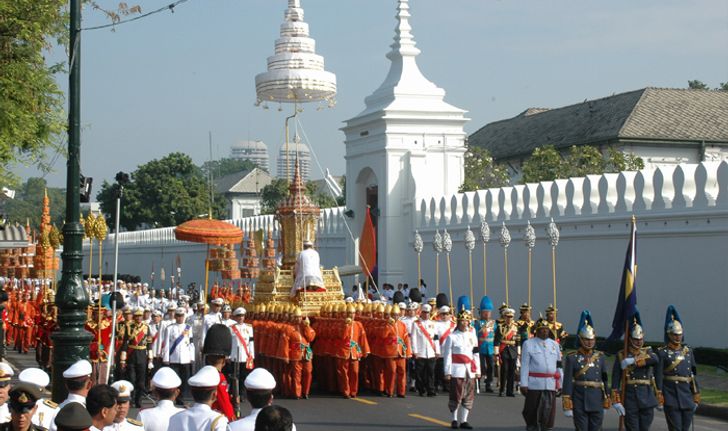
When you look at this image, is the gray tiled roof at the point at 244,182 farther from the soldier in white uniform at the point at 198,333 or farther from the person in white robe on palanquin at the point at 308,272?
the soldier in white uniform at the point at 198,333

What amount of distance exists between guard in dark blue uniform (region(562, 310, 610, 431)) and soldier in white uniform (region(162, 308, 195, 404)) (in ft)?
23.2

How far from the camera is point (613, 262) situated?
22.9 metres

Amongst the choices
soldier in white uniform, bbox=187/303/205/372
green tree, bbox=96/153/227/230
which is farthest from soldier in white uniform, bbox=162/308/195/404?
green tree, bbox=96/153/227/230

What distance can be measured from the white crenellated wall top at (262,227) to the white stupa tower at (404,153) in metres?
3.25

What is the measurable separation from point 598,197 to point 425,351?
316 inches

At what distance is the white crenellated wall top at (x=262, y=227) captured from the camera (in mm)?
37312

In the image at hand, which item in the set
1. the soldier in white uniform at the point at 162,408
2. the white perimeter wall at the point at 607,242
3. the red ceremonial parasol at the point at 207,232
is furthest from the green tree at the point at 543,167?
the soldier in white uniform at the point at 162,408

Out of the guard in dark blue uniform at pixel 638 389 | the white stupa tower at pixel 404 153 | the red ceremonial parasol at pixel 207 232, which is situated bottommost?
the guard in dark blue uniform at pixel 638 389

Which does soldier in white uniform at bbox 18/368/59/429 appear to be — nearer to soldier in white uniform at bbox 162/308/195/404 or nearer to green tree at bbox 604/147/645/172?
soldier in white uniform at bbox 162/308/195/404

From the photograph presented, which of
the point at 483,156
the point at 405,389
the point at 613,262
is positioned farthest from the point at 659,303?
the point at 483,156

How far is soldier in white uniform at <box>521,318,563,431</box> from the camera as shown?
12.3 metres

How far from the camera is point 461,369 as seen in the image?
1390cm

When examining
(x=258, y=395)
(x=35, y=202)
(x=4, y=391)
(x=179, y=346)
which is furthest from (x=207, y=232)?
(x=35, y=202)

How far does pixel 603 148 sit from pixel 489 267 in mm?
23598
